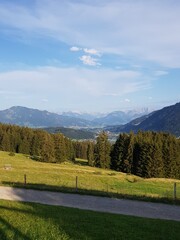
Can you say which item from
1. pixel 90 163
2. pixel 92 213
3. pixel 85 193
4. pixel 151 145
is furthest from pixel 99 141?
pixel 92 213

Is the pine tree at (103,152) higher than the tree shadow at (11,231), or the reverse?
the tree shadow at (11,231)

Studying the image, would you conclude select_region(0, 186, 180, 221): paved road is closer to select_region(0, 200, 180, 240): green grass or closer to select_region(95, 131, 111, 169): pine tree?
select_region(0, 200, 180, 240): green grass

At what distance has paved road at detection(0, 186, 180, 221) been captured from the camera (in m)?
22.3

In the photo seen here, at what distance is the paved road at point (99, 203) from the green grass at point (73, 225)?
217cm

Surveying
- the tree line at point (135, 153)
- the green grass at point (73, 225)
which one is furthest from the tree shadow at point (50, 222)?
the tree line at point (135, 153)

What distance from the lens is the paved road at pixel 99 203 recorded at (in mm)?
22308

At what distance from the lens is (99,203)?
973 inches

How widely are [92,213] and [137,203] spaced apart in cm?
598

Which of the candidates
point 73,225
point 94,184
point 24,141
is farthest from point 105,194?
point 24,141

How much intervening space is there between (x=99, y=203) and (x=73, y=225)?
26.3 feet

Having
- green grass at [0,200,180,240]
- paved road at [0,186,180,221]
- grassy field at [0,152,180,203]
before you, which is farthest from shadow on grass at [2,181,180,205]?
green grass at [0,200,180,240]

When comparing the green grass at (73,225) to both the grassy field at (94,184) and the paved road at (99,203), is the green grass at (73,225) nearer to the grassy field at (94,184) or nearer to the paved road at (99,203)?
the paved road at (99,203)

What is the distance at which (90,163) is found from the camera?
412 feet

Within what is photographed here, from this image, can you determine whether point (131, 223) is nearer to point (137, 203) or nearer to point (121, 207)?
point (121, 207)
